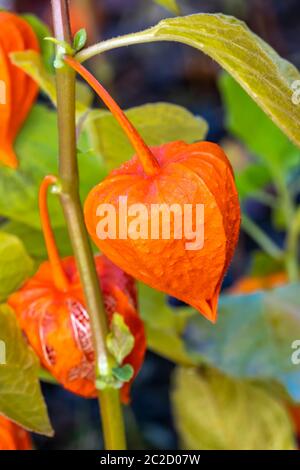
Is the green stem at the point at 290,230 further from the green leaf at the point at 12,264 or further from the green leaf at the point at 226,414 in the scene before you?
the green leaf at the point at 12,264

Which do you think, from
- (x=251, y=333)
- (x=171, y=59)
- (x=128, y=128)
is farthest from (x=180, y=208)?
(x=171, y=59)

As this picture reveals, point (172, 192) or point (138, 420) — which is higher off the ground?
point (172, 192)

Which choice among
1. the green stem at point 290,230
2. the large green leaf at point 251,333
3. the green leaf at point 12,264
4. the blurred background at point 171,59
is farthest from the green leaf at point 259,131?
the green leaf at point 12,264

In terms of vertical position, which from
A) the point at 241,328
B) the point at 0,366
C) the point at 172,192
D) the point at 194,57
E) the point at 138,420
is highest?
the point at 172,192

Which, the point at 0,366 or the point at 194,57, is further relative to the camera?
the point at 194,57

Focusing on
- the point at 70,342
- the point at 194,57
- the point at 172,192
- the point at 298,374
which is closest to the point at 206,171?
the point at 172,192

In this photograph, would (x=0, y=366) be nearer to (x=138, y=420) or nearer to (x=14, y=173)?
(x=14, y=173)

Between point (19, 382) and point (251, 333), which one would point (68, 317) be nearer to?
point (19, 382)
